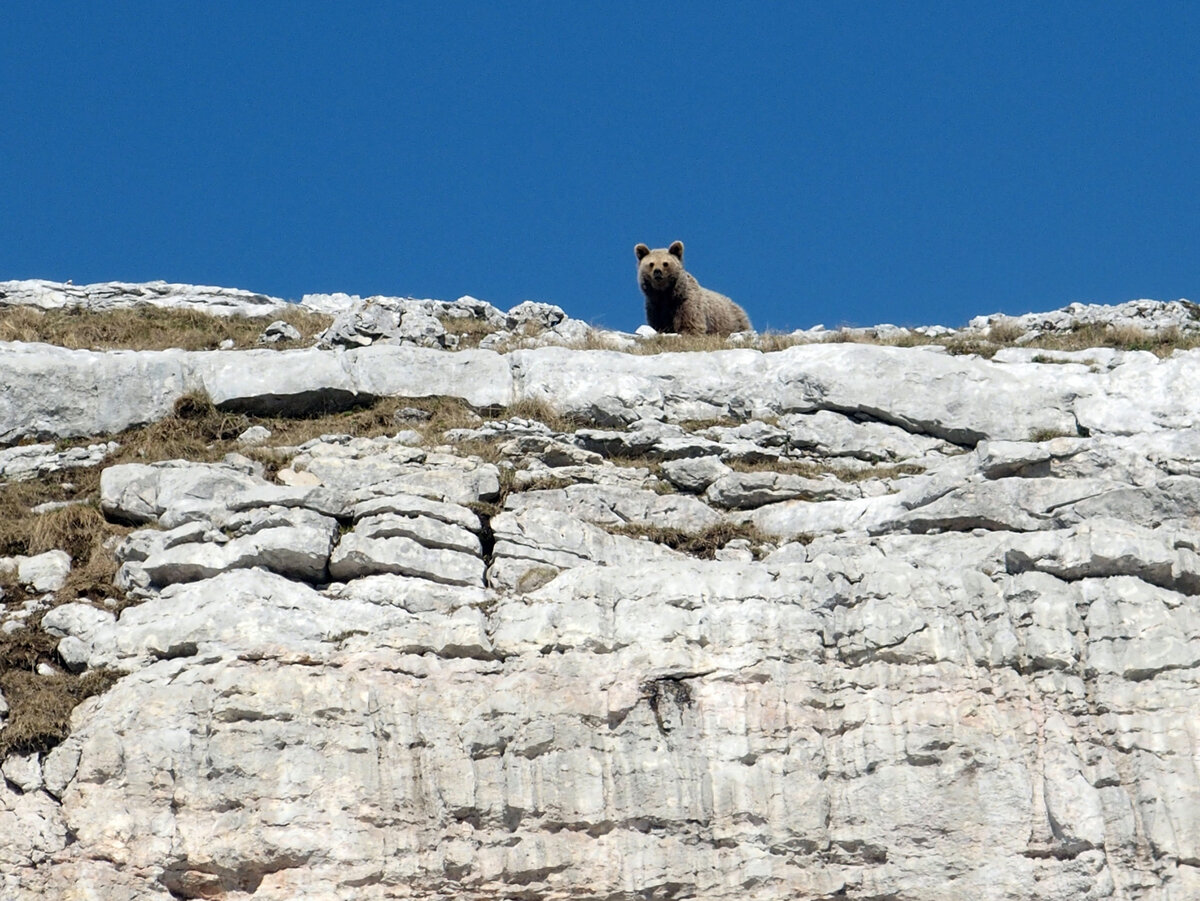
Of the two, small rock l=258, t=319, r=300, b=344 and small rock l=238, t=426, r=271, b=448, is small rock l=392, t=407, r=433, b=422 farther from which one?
small rock l=258, t=319, r=300, b=344

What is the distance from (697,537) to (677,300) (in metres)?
11.3

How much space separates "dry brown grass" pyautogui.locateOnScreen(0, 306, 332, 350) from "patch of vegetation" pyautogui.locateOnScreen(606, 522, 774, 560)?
7.88 meters

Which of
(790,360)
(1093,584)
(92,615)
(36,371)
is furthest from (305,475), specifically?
(1093,584)

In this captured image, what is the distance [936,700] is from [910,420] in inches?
246

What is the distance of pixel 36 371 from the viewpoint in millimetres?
16375

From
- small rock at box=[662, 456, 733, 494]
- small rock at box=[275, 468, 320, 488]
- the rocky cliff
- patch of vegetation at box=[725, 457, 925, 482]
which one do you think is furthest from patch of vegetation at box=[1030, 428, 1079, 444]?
small rock at box=[275, 468, 320, 488]

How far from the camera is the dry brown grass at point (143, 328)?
19.5m

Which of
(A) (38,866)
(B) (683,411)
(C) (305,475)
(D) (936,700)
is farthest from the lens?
(B) (683,411)

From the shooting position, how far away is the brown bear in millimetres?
23969

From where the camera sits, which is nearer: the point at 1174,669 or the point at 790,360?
the point at 1174,669

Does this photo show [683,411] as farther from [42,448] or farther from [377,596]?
[42,448]

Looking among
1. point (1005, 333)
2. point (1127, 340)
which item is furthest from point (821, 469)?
point (1127, 340)

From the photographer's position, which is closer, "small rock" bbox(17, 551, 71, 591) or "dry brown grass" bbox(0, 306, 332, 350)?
"small rock" bbox(17, 551, 71, 591)

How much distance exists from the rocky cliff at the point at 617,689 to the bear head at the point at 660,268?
408 inches
